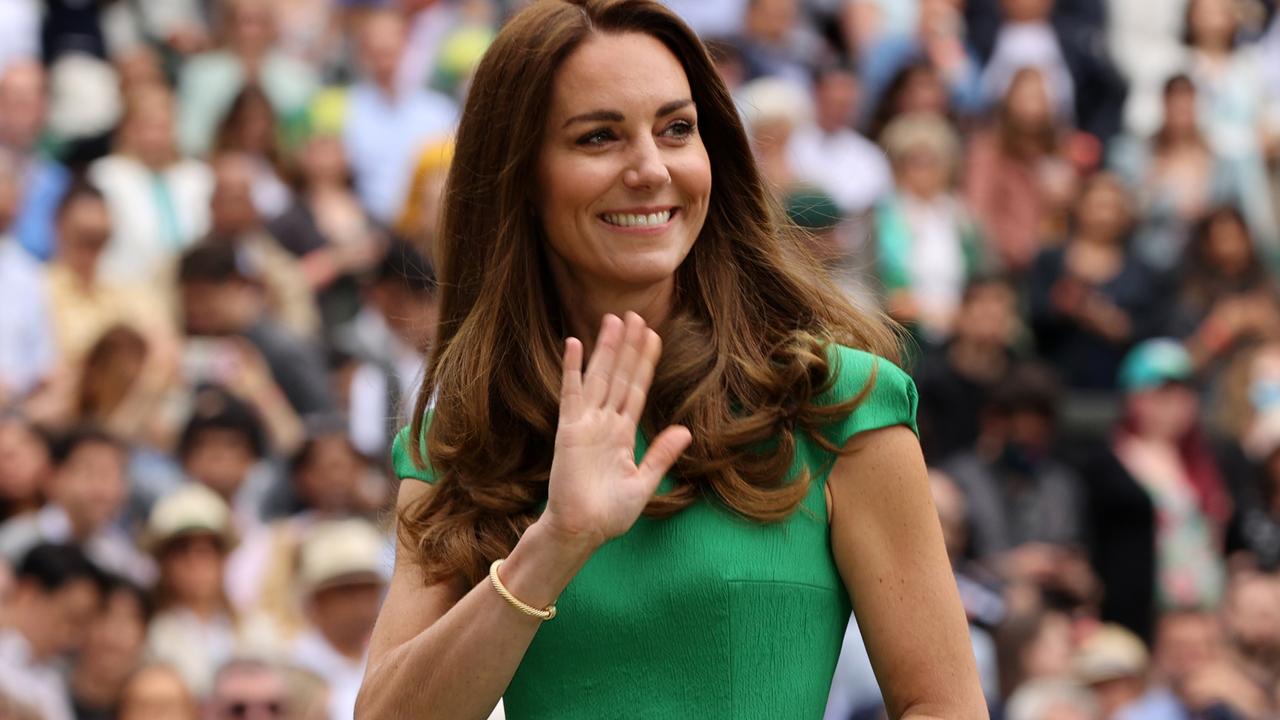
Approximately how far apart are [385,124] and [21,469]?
11.1ft

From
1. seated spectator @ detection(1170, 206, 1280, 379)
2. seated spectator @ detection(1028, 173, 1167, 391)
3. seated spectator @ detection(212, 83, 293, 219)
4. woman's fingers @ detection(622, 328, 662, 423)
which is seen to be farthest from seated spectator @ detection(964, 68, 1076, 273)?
woman's fingers @ detection(622, 328, 662, 423)

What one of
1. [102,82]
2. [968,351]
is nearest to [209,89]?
[102,82]

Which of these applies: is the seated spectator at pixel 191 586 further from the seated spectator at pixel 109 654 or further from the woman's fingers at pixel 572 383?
the woman's fingers at pixel 572 383

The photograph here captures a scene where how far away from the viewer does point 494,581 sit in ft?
9.66

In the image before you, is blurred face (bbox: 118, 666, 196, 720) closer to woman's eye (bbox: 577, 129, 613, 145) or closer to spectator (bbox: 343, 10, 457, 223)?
spectator (bbox: 343, 10, 457, 223)

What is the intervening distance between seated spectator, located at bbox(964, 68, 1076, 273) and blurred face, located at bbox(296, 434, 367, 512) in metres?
4.29

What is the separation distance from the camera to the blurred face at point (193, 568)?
7.81 metres

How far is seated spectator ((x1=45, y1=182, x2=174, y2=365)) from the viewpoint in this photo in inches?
358

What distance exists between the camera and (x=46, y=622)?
24.9 feet

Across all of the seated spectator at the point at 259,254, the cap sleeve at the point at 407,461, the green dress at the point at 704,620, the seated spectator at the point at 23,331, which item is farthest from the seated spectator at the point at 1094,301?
the green dress at the point at 704,620

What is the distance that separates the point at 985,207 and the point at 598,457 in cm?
906

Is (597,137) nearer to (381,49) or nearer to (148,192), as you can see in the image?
(148,192)

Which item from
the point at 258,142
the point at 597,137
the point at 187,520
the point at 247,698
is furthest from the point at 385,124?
the point at 597,137

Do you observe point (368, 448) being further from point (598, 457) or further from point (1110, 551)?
point (598, 457)
